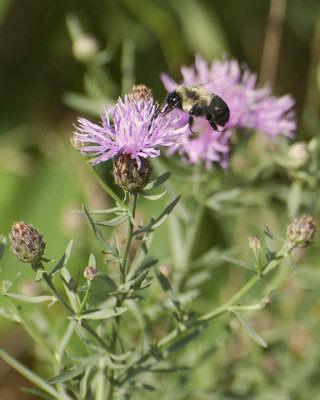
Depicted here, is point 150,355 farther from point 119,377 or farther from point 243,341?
point 243,341

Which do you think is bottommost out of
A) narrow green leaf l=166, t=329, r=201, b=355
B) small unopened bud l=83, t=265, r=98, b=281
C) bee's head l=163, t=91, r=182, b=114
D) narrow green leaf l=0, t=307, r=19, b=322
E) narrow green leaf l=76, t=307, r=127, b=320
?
narrow green leaf l=166, t=329, r=201, b=355

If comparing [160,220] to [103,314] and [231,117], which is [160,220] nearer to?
[103,314]

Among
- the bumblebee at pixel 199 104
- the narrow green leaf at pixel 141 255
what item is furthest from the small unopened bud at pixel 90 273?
the bumblebee at pixel 199 104

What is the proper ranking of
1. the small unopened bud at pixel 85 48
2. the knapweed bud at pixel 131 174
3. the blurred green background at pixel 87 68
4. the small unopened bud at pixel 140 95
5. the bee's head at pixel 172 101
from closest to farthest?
the knapweed bud at pixel 131 174, the small unopened bud at pixel 140 95, the bee's head at pixel 172 101, the small unopened bud at pixel 85 48, the blurred green background at pixel 87 68

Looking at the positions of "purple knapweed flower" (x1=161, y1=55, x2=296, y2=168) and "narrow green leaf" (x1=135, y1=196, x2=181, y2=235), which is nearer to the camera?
"narrow green leaf" (x1=135, y1=196, x2=181, y2=235)

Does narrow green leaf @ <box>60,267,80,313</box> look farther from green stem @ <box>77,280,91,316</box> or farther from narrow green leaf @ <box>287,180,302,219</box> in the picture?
narrow green leaf @ <box>287,180,302,219</box>

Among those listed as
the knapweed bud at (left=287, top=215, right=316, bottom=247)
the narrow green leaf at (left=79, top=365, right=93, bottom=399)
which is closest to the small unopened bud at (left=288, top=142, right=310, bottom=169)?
the knapweed bud at (left=287, top=215, right=316, bottom=247)

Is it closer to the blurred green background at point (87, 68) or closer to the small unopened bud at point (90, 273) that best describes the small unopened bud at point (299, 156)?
the blurred green background at point (87, 68)
